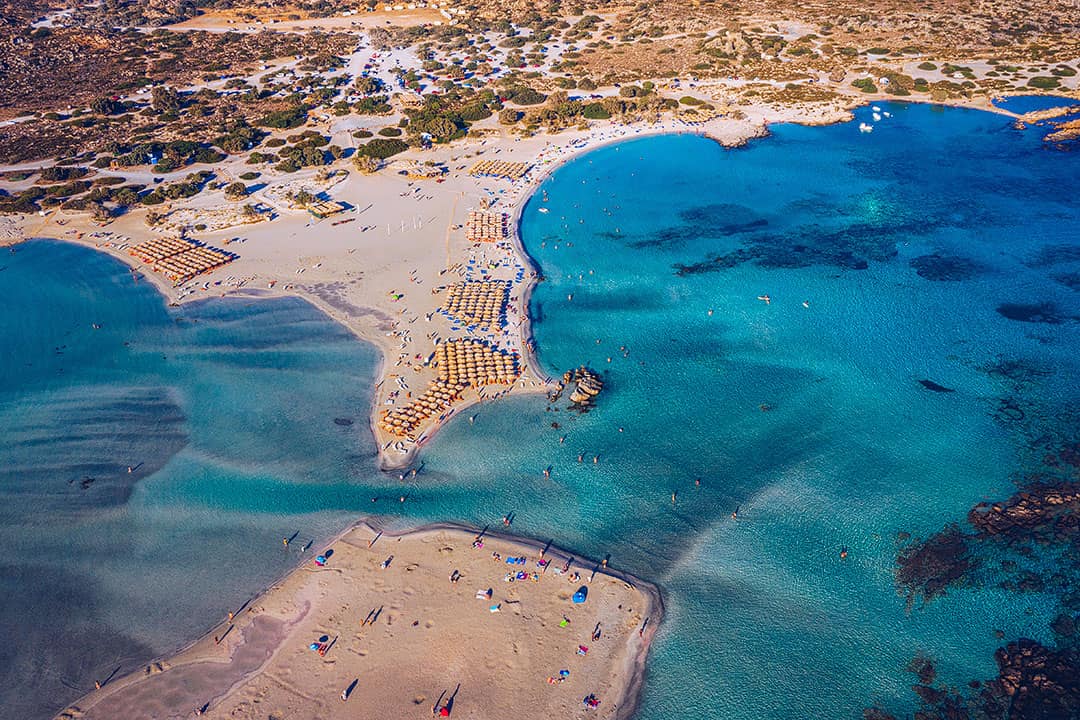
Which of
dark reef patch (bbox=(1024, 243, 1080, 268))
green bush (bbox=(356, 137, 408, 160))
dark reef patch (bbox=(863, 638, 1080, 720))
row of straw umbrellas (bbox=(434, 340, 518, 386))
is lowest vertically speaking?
dark reef patch (bbox=(863, 638, 1080, 720))

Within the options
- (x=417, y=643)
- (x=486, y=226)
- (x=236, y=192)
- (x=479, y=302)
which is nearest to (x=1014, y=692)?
(x=417, y=643)

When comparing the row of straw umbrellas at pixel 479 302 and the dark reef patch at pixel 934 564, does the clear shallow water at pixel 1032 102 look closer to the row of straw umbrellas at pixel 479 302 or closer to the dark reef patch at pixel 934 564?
→ the row of straw umbrellas at pixel 479 302

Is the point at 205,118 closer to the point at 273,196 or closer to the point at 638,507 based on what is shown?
the point at 273,196

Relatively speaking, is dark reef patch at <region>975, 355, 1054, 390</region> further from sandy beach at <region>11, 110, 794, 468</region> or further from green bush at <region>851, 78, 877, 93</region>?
green bush at <region>851, 78, 877, 93</region>

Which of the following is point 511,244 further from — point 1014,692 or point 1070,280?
point 1014,692

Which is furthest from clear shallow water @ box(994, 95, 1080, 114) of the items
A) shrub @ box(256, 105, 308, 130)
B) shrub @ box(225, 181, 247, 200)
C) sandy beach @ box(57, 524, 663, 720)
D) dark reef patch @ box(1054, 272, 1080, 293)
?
shrub @ box(225, 181, 247, 200)

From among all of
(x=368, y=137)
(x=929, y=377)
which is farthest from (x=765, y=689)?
(x=368, y=137)
